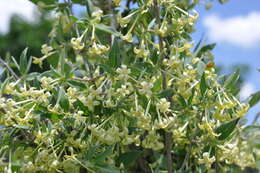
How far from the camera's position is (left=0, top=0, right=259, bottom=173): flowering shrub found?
793mm

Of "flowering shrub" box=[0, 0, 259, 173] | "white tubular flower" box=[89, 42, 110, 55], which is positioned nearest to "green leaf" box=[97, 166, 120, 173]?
"flowering shrub" box=[0, 0, 259, 173]

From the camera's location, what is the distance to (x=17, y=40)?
1606cm

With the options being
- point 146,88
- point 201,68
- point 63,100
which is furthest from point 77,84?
point 201,68

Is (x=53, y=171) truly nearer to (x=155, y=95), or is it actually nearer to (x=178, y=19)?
(x=155, y=95)

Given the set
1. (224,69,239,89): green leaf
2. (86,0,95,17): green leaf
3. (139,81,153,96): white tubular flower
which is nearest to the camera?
(139,81,153,96): white tubular flower

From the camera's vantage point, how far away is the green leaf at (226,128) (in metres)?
0.86

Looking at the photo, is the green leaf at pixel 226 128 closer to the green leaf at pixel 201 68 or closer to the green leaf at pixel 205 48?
the green leaf at pixel 201 68

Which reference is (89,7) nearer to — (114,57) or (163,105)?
(114,57)

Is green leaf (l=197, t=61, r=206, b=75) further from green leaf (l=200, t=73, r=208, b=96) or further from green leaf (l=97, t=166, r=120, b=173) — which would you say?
green leaf (l=97, t=166, r=120, b=173)

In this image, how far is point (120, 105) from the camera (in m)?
0.80

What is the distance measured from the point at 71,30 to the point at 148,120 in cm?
49

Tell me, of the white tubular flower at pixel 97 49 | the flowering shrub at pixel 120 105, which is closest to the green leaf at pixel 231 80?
the flowering shrub at pixel 120 105

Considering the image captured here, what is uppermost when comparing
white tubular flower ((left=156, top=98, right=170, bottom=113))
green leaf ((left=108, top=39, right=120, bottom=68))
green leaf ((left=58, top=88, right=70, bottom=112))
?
green leaf ((left=108, top=39, right=120, bottom=68))

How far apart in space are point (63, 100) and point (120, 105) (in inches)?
4.3
